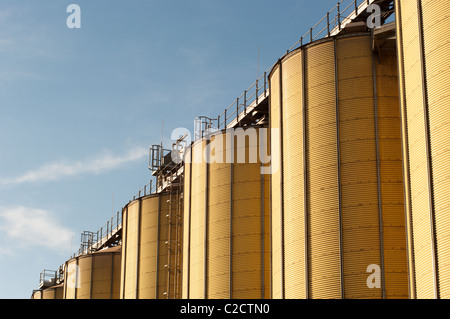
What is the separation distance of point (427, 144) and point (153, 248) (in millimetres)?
32282

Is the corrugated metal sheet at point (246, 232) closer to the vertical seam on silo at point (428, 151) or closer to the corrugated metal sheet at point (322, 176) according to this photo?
the corrugated metal sheet at point (322, 176)

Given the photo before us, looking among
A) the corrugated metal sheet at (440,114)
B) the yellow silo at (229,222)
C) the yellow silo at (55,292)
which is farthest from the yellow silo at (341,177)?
the yellow silo at (55,292)

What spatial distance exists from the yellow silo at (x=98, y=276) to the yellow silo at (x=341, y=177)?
32152 millimetres

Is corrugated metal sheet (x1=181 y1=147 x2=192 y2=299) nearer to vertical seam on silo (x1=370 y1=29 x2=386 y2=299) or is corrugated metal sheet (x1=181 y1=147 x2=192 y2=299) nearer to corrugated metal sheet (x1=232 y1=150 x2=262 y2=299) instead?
corrugated metal sheet (x1=232 y1=150 x2=262 y2=299)

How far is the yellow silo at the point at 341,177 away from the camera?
33.9m

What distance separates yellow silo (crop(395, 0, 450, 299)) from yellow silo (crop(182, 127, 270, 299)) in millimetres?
13957

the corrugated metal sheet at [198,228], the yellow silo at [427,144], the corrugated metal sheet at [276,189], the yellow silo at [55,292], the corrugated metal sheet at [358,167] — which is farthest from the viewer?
the yellow silo at [55,292]

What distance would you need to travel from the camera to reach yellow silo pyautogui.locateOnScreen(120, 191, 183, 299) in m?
54.6

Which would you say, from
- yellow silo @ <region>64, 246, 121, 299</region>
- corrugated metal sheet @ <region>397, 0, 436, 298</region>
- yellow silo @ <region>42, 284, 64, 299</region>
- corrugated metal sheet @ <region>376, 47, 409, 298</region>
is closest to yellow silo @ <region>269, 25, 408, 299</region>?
corrugated metal sheet @ <region>376, 47, 409, 298</region>

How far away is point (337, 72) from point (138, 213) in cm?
2760

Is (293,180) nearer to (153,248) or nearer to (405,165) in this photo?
(405,165)
